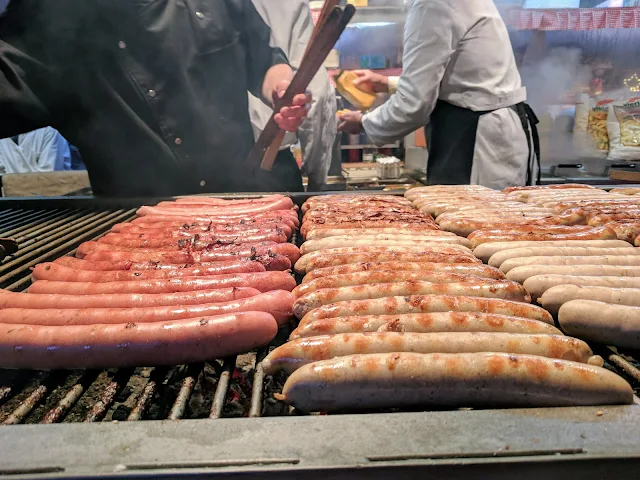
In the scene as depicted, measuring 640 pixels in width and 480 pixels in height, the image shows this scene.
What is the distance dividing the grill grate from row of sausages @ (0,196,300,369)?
0.41 feet

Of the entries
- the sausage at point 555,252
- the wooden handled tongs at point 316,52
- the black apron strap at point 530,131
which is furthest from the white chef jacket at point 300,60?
the sausage at point 555,252

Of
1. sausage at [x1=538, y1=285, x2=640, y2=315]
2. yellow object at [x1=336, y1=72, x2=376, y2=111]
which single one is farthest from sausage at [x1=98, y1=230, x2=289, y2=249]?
yellow object at [x1=336, y1=72, x2=376, y2=111]

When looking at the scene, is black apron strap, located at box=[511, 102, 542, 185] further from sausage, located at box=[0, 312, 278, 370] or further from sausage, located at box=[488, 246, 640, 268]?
sausage, located at box=[0, 312, 278, 370]

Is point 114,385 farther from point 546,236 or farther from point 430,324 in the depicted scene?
point 546,236

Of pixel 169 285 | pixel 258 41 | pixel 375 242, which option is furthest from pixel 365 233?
pixel 258 41

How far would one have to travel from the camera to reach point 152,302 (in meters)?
2.40

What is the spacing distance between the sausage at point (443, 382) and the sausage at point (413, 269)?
0.93 m

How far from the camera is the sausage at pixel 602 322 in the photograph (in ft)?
6.84

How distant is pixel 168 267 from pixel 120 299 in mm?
535

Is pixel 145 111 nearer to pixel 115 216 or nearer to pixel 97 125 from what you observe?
pixel 97 125

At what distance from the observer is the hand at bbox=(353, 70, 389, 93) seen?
7148mm

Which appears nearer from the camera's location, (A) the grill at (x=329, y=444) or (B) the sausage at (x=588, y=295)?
(A) the grill at (x=329, y=444)

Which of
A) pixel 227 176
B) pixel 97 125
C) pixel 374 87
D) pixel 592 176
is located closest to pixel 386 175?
pixel 374 87

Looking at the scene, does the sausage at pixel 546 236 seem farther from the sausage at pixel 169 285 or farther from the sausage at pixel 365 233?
the sausage at pixel 169 285
